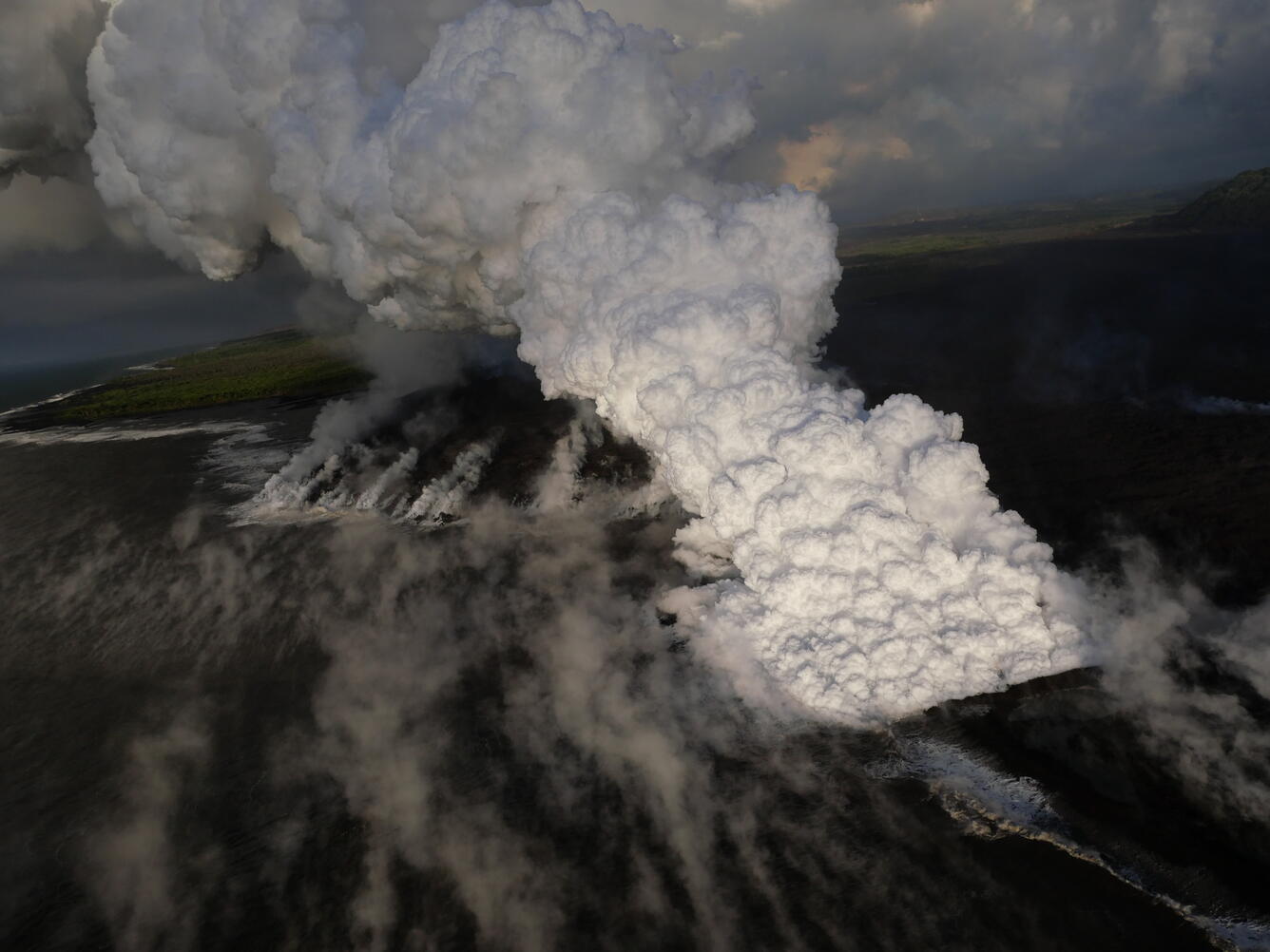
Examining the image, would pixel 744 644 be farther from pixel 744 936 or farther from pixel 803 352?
pixel 803 352

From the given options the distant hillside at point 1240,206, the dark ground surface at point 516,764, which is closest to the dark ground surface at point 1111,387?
the dark ground surface at point 516,764

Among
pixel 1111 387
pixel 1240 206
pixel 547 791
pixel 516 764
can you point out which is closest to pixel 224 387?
pixel 516 764

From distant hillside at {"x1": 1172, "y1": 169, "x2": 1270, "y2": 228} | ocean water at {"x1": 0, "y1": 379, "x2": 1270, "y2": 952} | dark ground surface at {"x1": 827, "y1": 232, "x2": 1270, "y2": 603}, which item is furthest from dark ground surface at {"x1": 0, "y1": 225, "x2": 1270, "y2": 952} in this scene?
distant hillside at {"x1": 1172, "y1": 169, "x2": 1270, "y2": 228}

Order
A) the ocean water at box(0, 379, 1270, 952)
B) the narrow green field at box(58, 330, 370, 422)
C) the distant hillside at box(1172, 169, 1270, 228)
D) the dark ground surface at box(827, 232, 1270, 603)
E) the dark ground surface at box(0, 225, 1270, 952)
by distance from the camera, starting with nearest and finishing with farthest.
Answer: the ocean water at box(0, 379, 1270, 952), the dark ground surface at box(0, 225, 1270, 952), the dark ground surface at box(827, 232, 1270, 603), the narrow green field at box(58, 330, 370, 422), the distant hillside at box(1172, 169, 1270, 228)

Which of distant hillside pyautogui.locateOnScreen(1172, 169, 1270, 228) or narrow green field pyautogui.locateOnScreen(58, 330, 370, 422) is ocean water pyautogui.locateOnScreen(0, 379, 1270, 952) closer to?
narrow green field pyautogui.locateOnScreen(58, 330, 370, 422)

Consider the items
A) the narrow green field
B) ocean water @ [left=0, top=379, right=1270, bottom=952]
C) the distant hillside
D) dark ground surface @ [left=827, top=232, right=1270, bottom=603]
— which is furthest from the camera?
the distant hillside

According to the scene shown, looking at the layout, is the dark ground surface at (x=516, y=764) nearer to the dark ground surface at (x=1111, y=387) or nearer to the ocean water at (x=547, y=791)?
the ocean water at (x=547, y=791)
